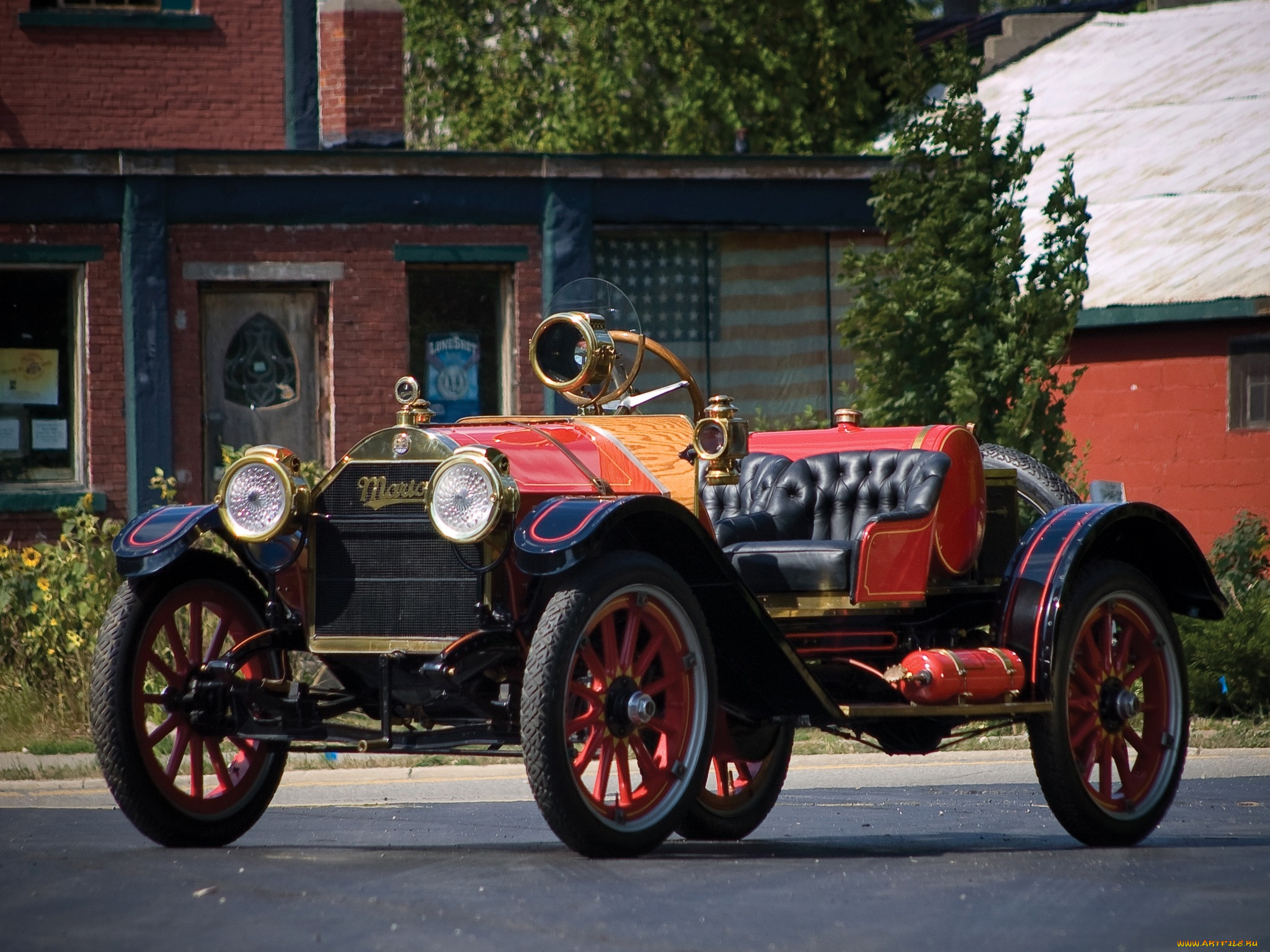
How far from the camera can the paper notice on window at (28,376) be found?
16.7 m

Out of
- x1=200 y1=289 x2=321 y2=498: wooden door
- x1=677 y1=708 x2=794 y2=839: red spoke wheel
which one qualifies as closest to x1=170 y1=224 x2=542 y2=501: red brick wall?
x1=200 y1=289 x2=321 y2=498: wooden door

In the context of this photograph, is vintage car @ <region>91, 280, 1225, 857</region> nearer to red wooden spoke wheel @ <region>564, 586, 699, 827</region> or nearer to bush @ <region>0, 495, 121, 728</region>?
red wooden spoke wheel @ <region>564, 586, 699, 827</region>

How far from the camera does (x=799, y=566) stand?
300 inches

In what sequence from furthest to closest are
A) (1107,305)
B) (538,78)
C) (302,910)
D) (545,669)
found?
1. (538,78)
2. (1107,305)
3. (545,669)
4. (302,910)

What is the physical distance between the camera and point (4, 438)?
54.6 feet

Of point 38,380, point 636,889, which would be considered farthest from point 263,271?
point 636,889

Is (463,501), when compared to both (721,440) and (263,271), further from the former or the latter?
(263,271)

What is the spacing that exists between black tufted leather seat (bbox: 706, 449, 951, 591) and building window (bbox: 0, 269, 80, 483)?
976cm

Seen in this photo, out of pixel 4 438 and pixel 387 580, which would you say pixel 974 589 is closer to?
pixel 387 580

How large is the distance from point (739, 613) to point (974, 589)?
1517mm

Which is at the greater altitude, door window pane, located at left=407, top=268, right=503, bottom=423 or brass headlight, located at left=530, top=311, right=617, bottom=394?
door window pane, located at left=407, top=268, right=503, bottom=423

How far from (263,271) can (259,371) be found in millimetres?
867

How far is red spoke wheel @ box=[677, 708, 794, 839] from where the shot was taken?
786 centimetres

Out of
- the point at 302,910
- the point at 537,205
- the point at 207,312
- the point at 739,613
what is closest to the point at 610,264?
the point at 537,205
